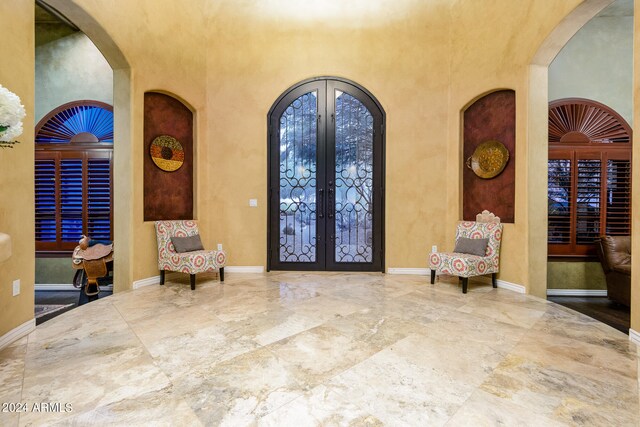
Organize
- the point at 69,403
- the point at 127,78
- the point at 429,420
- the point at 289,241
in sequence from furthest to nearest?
the point at 289,241 → the point at 127,78 → the point at 69,403 → the point at 429,420

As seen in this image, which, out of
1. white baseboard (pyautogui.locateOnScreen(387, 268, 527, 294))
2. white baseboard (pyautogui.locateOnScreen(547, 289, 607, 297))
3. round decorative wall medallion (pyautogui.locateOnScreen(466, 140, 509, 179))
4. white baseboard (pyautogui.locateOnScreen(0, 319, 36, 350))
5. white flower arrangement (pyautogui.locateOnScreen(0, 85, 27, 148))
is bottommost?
white baseboard (pyautogui.locateOnScreen(547, 289, 607, 297))

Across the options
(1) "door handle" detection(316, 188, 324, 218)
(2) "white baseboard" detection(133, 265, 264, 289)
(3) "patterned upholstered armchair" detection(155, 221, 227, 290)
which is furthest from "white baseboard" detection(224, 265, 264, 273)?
(1) "door handle" detection(316, 188, 324, 218)

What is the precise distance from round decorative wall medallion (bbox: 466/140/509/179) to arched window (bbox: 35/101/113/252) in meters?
5.73

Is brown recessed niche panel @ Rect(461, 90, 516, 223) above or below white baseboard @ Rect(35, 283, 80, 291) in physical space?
above

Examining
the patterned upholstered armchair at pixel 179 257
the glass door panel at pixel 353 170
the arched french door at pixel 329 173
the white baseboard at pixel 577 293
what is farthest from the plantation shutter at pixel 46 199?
the white baseboard at pixel 577 293

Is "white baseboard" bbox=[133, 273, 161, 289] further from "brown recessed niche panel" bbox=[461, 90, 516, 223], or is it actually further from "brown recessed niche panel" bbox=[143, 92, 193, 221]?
"brown recessed niche panel" bbox=[461, 90, 516, 223]

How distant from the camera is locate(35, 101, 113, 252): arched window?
4.95 m

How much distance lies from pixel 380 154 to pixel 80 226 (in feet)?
16.6

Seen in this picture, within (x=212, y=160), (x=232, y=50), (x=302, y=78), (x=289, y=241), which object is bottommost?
(x=289, y=241)

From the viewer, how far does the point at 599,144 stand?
4.45 meters

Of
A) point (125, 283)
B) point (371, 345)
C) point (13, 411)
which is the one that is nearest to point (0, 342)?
point (13, 411)

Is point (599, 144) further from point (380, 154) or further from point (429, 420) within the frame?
point (429, 420)

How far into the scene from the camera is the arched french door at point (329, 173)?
4.66 metres

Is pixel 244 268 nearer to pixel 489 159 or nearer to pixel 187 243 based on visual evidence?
pixel 187 243
